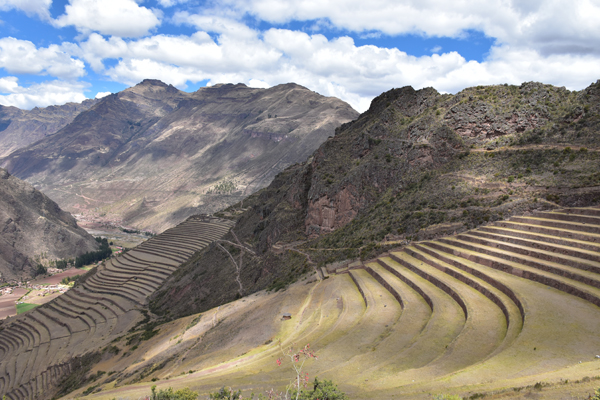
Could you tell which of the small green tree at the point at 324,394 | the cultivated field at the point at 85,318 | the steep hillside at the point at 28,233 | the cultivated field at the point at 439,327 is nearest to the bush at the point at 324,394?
the small green tree at the point at 324,394

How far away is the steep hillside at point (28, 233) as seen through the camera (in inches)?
4368

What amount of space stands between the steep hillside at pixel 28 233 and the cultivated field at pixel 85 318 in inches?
2142

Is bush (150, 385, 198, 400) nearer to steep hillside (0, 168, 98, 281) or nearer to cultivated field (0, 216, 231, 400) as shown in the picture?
cultivated field (0, 216, 231, 400)

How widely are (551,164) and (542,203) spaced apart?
20.3ft

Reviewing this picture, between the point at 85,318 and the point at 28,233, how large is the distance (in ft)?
285

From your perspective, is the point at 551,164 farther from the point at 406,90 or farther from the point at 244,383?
the point at 244,383

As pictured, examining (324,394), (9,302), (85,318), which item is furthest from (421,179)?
(9,302)

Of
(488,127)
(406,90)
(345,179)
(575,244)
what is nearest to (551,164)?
(488,127)

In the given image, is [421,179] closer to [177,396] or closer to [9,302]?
[177,396]

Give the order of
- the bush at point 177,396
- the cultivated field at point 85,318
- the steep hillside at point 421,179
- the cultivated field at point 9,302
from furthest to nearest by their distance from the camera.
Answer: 1. the cultivated field at point 9,302
2. the cultivated field at point 85,318
3. the steep hillside at point 421,179
4. the bush at point 177,396

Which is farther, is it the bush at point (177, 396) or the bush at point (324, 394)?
the bush at point (177, 396)

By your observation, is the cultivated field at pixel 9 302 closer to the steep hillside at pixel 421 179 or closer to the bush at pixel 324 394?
the steep hillside at pixel 421 179

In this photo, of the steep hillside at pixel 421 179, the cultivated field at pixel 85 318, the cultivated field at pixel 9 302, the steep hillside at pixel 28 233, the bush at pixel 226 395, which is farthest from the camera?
the steep hillside at pixel 28 233

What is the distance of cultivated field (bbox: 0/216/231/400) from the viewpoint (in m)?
46.4
